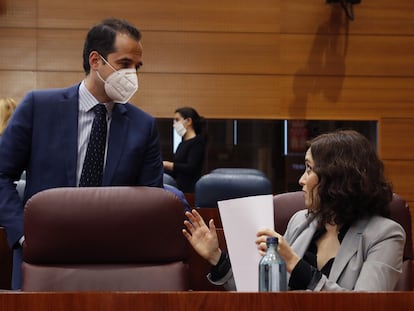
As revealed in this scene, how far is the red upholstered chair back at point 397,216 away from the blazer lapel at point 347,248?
32 cm

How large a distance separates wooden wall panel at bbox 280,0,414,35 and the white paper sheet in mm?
5722

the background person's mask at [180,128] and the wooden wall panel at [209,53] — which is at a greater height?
the wooden wall panel at [209,53]

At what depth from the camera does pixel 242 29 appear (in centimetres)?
771

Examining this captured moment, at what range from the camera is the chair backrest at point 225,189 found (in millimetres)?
4789

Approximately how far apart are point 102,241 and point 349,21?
5.86 m

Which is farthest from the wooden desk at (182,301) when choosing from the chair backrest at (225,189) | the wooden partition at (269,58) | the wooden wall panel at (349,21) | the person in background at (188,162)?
the wooden wall panel at (349,21)

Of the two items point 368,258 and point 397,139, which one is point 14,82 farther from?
point 368,258

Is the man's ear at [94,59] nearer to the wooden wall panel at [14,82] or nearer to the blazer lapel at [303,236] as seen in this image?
the blazer lapel at [303,236]

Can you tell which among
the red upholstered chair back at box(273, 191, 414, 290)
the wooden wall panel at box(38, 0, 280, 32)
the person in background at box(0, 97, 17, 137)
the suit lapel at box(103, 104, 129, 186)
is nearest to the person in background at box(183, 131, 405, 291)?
the red upholstered chair back at box(273, 191, 414, 290)

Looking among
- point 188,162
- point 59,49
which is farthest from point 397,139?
point 59,49

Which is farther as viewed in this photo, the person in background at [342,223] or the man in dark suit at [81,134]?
the man in dark suit at [81,134]

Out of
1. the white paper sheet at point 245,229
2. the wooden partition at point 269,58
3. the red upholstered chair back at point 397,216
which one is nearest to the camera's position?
the white paper sheet at point 245,229

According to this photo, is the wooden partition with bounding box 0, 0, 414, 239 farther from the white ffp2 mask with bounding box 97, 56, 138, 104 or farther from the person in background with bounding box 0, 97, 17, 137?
the white ffp2 mask with bounding box 97, 56, 138, 104

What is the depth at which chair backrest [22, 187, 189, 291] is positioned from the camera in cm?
240
